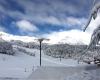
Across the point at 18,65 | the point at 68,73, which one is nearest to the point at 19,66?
the point at 18,65

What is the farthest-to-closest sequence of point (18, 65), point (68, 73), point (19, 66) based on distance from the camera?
point (18, 65) < point (19, 66) < point (68, 73)

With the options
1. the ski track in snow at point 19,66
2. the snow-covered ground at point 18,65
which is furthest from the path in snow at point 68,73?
the snow-covered ground at point 18,65

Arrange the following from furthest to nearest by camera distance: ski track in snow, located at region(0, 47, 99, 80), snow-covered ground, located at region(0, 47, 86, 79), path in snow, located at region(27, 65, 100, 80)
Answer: snow-covered ground, located at region(0, 47, 86, 79) → ski track in snow, located at region(0, 47, 99, 80) → path in snow, located at region(27, 65, 100, 80)

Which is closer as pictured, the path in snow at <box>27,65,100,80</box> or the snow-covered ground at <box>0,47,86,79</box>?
the path in snow at <box>27,65,100,80</box>

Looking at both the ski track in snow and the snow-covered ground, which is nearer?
the ski track in snow

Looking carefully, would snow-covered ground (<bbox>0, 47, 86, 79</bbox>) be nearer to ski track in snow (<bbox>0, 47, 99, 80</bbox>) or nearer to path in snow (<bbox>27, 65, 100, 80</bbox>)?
ski track in snow (<bbox>0, 47, 99, 80</bbox>)

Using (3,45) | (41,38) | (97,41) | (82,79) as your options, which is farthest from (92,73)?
(3,45)

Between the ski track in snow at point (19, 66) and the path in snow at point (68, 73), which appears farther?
the ski track in snow at point (19, 66)

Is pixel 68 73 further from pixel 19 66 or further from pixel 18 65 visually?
pixel 18 65

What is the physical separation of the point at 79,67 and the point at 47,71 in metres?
0.97

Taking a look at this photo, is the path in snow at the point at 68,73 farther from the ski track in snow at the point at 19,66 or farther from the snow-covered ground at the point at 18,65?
the snow-covered ground at the point at 18,65

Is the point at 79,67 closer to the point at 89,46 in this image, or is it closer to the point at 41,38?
the point at 89,46

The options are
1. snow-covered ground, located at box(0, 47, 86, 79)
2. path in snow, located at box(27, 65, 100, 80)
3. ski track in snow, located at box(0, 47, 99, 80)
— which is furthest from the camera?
snow-covered ground, located at box(0, 47, 86, 79)

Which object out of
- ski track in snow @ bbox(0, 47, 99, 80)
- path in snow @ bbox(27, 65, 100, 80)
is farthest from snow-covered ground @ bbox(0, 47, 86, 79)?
path in snow @ bbox(27, 65, 100, 80)
